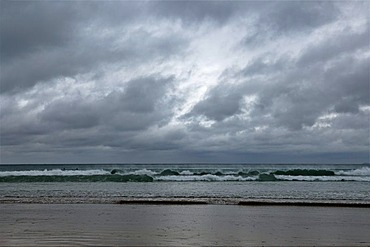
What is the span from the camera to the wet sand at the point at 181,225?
1039cm

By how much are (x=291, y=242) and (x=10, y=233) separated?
25.8 feet

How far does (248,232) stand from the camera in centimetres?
1173

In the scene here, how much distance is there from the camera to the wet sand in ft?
34.1

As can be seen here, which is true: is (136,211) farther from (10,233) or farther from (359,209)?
(359,209)

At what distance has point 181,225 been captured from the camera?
12.9 m

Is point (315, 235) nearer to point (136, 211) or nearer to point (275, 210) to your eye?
point (275, 210)

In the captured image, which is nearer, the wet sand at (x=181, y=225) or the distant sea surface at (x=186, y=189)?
the wet sand at (x=181, y=225)

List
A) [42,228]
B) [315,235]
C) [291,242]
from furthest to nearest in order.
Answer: [42,228] → [315,235] → [291,242]

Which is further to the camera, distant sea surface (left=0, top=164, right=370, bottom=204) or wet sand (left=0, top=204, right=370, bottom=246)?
distant sea surface (left=0, top=164, right=370, bottom=204)

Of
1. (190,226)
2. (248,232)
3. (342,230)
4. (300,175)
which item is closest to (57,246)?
(190,226)

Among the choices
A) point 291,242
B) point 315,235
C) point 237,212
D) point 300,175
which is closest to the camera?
point 291,242

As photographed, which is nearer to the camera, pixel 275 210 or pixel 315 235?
pixel 315 235

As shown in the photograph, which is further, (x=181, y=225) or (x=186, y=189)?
(x=186, y=189)

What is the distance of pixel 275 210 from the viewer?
17.2 m
